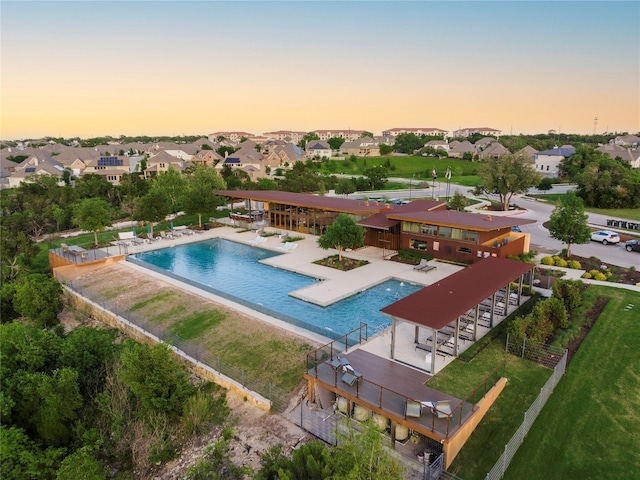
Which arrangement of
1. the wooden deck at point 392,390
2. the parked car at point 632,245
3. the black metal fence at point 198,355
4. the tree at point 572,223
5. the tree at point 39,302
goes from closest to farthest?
the wooden deck at point 392,390 → the black metal fence at point 198,355 → the tree at point 39,302 → the tree at point 572,223 → the parked car at point 632,245

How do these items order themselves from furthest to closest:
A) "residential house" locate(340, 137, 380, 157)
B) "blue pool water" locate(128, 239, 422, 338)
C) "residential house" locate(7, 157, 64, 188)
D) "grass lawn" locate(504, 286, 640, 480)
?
"residential house" locate(340, 137, 380, 157), "residential house" locate(7, 157, 64, 188), "blue pool water" locate(128, 239, 422, 338), "grass lawn" locate(504, 286, 640, 480)

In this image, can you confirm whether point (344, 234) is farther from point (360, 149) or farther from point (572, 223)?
point (360, 149)

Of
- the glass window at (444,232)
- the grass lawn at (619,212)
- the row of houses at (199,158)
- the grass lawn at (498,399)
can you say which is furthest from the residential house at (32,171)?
the grass lawn at (498,399)

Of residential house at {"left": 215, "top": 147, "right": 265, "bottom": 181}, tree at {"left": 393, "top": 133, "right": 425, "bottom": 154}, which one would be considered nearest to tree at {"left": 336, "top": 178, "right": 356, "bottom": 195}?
residential house at {"left": 215, "top": 147, "right": 265, "bottom": 181}

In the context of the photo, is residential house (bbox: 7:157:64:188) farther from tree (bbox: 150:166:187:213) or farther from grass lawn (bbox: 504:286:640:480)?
grass lawn (bbox: 504:286:640:480)

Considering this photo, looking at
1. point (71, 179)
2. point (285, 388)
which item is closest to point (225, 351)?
point (285, 388)

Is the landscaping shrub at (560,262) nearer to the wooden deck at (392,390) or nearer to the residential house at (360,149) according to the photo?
the wooden deck at (392,390)

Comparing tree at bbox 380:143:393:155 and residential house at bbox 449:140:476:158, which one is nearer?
residential house at bbox 449:140:476:158
